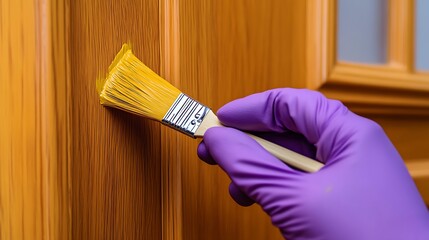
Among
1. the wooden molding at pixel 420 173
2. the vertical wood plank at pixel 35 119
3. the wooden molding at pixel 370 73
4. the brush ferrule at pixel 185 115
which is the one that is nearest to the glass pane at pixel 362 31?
the wooden molding at pixel 370 73

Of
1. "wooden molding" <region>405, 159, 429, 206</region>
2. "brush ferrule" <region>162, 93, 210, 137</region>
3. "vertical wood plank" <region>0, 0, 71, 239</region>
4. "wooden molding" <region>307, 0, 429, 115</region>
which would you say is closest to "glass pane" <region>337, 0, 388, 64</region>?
"wooden molding" <region>307, 0, 429, 115</region>

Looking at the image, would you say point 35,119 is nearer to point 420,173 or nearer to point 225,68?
point 225,68

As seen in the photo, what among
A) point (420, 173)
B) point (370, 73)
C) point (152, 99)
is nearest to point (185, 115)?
point (152, 99)

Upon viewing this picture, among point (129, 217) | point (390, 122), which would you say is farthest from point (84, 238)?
point (390, 122)

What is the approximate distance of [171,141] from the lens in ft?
1.35

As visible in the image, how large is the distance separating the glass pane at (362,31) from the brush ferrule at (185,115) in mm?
251

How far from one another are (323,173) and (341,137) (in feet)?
0.13

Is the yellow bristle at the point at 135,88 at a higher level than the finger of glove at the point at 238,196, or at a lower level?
higher

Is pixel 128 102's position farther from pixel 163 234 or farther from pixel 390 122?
pixel 390 122

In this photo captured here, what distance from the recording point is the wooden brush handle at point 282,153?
1.26ft

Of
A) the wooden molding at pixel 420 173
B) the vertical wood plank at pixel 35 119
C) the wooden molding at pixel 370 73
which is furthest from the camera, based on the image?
the wooden molding at pixel 420 173

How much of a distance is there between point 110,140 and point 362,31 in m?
0.39

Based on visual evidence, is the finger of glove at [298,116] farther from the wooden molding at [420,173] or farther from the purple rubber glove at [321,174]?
the wooden molding at [420,173]

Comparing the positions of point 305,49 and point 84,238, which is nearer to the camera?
point 84,238
